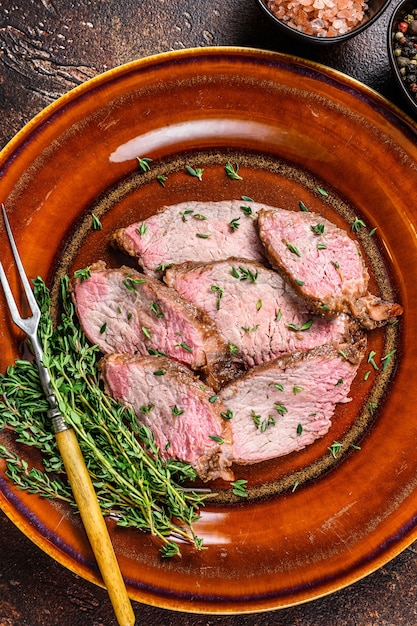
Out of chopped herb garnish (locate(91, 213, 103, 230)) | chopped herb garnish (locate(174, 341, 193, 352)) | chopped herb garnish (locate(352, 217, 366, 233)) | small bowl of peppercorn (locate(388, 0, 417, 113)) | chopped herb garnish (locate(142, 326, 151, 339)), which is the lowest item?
chopped herb garnish (locate(174, 341, 193, 352))

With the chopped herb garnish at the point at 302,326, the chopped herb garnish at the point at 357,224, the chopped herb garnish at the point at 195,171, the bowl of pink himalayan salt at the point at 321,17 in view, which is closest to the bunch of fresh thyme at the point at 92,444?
the chopped herb garnish at the point at 302,326

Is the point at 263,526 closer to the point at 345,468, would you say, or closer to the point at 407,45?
the point at 345,468

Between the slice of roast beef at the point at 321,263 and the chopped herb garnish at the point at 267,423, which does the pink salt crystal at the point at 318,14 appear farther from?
the chopped herb garnish at the point at 267,423

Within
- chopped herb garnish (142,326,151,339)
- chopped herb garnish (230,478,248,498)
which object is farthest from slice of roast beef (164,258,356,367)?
chopped herb garnish (230,478,248,498)

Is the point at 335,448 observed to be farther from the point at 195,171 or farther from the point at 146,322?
the point at 195,171

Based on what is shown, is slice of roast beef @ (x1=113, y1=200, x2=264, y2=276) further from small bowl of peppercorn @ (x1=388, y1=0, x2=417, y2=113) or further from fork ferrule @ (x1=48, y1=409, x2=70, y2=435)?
small bowl of peppercorn @ (x1=388, y1=0, x2=417, y2=113)
